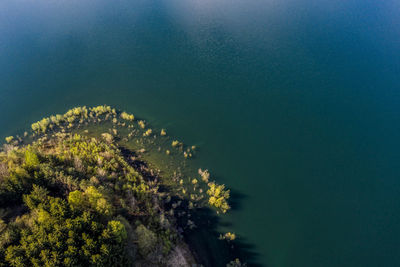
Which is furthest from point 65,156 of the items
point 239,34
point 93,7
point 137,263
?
point 93,7

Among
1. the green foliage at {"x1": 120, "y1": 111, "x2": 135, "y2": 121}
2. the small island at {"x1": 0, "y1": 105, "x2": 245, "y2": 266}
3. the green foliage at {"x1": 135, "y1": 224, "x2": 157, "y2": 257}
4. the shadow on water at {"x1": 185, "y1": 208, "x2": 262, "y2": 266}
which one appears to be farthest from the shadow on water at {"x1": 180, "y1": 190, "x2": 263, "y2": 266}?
the green foliage at {"x1": 120, "y1": 111, "x2": 135, "y2": 121}

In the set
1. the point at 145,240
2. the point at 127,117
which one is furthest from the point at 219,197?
the point at 127,117

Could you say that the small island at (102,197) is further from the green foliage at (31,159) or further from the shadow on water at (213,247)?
the shadow on water at (213,247)

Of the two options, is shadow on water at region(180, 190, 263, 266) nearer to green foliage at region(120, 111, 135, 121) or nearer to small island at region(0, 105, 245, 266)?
small island at region(0, 105, 245, 266)

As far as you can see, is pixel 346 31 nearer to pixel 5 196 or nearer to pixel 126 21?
pixel 126 21

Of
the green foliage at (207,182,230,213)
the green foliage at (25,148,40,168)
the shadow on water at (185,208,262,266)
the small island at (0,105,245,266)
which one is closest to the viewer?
Answer: the small island at (0,105,245,266)

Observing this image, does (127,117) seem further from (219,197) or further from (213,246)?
(213,246)

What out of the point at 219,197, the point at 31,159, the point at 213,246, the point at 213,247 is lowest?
the point at 213,247

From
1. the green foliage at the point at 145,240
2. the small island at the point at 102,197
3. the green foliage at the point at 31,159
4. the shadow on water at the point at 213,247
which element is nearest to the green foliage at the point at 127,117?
the small island at the point at 102,197
